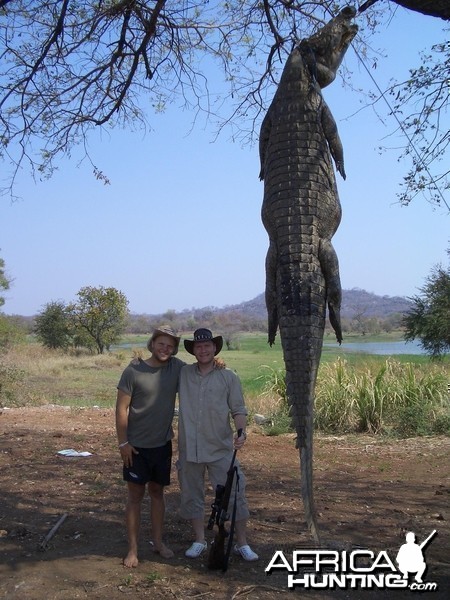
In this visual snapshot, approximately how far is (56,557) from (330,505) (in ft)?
7.91

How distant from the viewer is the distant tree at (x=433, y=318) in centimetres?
1839

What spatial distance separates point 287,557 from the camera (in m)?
4.10

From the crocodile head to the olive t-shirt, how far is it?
2.02m

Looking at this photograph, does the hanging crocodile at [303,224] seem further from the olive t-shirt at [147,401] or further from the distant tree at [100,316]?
the distant tree at [100,316]

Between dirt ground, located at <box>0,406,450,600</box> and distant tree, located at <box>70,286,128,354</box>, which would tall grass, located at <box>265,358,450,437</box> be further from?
distant tree, located at <box>70,286,128,354</box>

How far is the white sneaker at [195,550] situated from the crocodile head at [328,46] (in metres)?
2.96

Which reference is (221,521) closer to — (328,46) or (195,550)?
→ (195,550)

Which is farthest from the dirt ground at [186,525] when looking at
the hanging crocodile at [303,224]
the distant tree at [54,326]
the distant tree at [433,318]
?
the distant tree at [54,326]

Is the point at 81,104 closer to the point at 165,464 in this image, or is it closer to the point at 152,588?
the point at 165,464

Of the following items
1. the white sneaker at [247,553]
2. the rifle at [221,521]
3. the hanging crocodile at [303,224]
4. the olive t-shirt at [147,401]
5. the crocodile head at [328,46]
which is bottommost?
the white sneaker at [247,553]

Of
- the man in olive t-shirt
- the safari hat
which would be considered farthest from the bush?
the safari hat

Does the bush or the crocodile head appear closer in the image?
the crocodile head

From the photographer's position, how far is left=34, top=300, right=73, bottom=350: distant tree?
112ft

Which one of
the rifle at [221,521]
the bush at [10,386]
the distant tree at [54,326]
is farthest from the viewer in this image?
the distant tree at [54,326]
